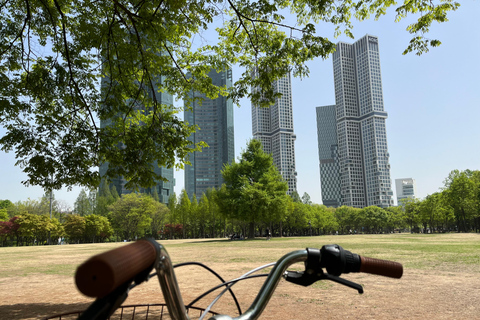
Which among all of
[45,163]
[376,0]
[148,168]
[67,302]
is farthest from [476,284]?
[45,163]

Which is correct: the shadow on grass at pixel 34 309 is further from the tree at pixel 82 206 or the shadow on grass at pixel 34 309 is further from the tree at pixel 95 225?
the tree at pixel 82 206

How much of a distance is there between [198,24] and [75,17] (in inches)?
111

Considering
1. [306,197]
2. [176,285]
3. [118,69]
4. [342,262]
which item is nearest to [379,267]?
[342,262]

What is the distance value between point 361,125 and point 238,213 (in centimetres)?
17119

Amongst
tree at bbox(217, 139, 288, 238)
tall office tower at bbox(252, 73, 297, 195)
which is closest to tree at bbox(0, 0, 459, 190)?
tree at bbox(217, 139, 288, 238)

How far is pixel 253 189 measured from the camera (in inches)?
1394

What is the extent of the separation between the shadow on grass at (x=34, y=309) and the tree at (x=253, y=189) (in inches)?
1121

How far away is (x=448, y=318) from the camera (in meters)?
5.54

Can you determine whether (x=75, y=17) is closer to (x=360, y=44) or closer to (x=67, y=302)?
(x=67, y=302)

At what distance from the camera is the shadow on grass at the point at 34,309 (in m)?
6.09

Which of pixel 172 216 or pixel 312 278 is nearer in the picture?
pixel 312 278

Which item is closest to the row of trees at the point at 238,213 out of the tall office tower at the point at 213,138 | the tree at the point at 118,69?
the tree at the point at 118,69

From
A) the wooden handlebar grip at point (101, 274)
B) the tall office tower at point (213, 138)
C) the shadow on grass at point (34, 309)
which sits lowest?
the shadow on grass at point (34, 309)

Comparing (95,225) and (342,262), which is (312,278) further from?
(95,225)
